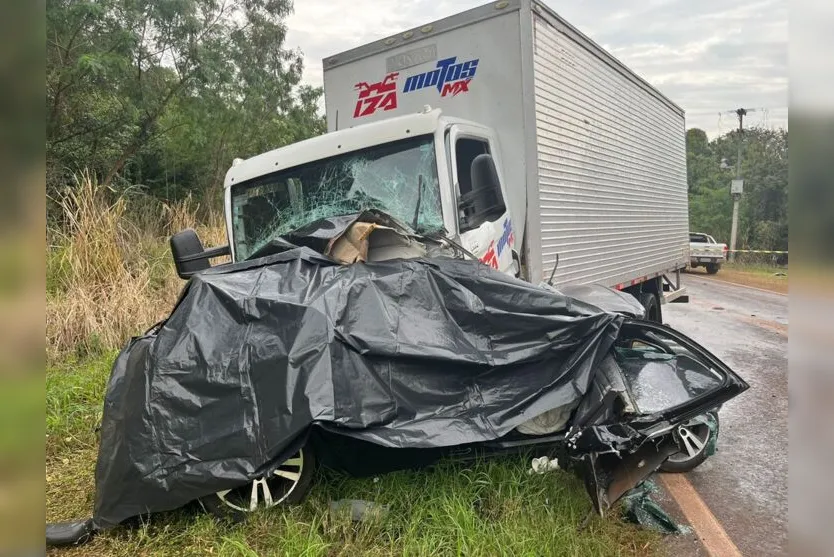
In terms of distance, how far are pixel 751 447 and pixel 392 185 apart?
12.0 feet

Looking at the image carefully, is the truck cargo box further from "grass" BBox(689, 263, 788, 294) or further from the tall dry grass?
"grass" BBox(689, 263, 788, 294)

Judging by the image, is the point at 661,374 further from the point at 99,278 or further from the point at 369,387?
the point at 99,278

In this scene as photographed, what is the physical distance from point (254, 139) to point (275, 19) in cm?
401

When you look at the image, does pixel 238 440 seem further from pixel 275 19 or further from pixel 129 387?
pixel 275 19

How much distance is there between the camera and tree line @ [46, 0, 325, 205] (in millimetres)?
9867

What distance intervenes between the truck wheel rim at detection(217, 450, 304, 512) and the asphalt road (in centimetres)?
222

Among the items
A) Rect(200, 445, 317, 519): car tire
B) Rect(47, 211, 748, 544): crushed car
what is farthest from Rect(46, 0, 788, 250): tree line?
Rect(200, 445, 317, 519): car tire

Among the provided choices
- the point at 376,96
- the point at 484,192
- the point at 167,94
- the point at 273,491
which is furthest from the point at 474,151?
the point at 167,94

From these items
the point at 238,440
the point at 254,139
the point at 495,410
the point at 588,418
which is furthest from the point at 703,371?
the point at 254,139

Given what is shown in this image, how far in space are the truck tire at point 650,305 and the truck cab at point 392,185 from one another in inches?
177

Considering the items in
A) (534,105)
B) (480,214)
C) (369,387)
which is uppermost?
(534,105)

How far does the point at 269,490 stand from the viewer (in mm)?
3184

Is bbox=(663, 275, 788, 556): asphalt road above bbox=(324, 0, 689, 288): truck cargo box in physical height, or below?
below

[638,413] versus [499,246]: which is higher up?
[499,246]
